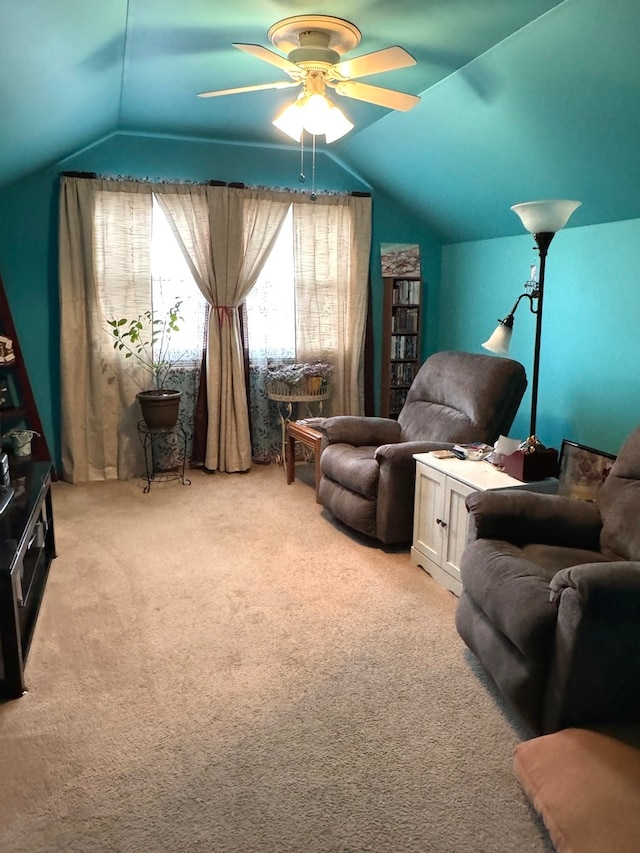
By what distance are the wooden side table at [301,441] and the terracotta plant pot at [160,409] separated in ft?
2.63

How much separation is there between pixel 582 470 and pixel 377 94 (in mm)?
1910

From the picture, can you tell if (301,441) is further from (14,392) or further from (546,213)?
(546,213)

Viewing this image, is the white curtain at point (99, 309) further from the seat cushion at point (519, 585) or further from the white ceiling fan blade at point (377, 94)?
the seat cushion at point (519, 585)

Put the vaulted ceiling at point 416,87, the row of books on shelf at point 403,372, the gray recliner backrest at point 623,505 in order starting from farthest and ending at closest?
the row of books on shelf at point 403,372
the vaulted ceiling at point 416,87
the gray recliner backrest at point 623,505

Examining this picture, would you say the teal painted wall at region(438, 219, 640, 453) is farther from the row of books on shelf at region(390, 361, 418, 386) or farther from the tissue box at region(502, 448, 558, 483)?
the tissue box at region(502, 448, 558, 483)

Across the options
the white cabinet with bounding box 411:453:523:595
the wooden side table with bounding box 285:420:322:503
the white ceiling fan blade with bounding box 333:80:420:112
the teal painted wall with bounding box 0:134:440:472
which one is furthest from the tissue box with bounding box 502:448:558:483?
the teal painted wall with bounding box 0:134:440:472

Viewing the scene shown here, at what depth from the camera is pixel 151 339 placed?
461 centimetres

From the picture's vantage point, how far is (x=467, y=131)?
11.9ft

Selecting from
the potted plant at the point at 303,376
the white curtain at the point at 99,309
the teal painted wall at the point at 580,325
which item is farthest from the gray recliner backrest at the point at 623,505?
the white curtain at the point at 99,309

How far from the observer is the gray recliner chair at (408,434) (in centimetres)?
330

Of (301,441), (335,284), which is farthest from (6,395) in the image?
(335,284)

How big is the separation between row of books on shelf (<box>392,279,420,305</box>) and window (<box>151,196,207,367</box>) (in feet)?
5.00

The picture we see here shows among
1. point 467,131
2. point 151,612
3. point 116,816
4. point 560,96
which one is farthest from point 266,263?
point 116,816

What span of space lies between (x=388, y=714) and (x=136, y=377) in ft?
10.6
